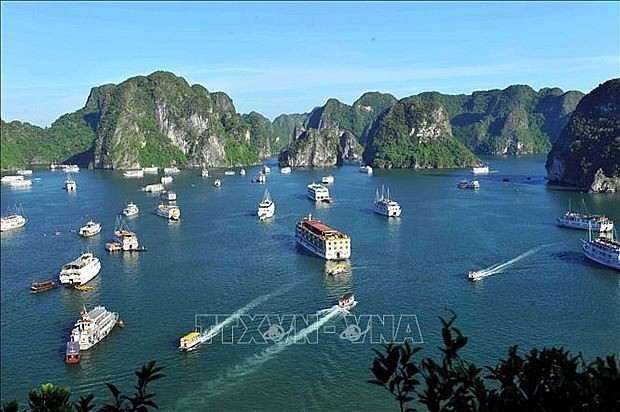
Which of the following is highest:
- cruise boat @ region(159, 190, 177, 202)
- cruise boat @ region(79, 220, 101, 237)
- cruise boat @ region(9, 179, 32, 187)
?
cruise boat @ region(9, 179, 32, 187)

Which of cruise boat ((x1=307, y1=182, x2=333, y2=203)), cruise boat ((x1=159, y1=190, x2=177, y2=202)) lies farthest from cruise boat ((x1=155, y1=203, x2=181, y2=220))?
cruise boat ((x1=307, y1=182, x2=333, y2=203))

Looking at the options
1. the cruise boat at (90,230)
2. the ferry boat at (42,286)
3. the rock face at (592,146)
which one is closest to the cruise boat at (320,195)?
the cruise boat at (90,230)

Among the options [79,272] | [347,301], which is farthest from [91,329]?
[347,301]

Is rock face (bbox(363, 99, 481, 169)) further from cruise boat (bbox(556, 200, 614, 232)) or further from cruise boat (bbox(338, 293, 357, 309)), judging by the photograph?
cruise boat (bbox(338, 293, 357, 309))

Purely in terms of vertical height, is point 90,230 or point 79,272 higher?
point 90,230

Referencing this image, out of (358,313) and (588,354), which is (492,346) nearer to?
(588,354)

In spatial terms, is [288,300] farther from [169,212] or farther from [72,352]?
[169,212]
